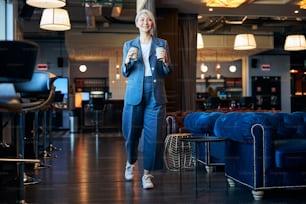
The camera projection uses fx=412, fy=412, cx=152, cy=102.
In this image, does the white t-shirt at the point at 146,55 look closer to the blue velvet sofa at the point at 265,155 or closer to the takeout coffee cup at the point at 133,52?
the takeout coffee cup at the point at 133,52

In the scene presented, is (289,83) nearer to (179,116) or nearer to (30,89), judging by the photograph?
(179,116)

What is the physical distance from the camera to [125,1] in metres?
7.58

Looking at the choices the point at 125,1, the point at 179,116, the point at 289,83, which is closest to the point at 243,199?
the point at 179,116

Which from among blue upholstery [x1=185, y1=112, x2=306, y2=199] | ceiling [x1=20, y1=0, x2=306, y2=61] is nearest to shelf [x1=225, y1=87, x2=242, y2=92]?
ceiling [x1=20, y1=0, x2=306, y2=61]

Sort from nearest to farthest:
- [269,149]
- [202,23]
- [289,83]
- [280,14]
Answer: [269,149], [280,14], [202,23], [289,83]

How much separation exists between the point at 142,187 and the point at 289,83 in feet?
44.5

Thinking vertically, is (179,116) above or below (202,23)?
below

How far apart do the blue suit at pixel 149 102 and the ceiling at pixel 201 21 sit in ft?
13.1

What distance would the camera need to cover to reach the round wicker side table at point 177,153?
14.4ft

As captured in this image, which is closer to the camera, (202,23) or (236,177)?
(236,177)

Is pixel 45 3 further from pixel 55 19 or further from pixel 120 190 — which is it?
pixel 120 190

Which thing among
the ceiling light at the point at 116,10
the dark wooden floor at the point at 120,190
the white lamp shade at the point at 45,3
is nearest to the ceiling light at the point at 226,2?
the ceiling light at the point at 116,10

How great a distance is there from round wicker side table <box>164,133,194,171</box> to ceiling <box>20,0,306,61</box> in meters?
3.71

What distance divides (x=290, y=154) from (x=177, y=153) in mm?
1684
